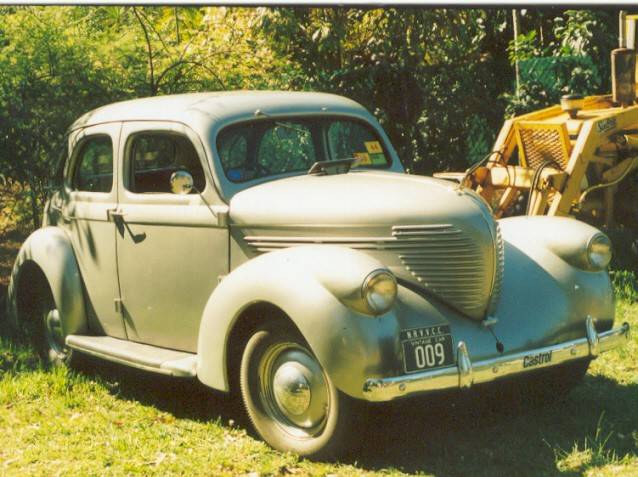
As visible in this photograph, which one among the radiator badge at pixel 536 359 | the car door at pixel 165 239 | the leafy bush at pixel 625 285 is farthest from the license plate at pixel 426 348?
the leafy bush at pixel 625 285

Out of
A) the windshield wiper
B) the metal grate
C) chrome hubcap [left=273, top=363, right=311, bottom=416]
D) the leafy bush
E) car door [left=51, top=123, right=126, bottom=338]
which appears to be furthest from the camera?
the metal grate

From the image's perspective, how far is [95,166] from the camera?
591 centimetres

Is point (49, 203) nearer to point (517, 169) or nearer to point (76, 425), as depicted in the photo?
point (76, 425)

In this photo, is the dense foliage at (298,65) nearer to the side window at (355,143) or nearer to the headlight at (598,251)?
the side window at (355,143)

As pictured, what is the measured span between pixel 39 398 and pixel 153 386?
2.19 ft

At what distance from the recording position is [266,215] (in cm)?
477

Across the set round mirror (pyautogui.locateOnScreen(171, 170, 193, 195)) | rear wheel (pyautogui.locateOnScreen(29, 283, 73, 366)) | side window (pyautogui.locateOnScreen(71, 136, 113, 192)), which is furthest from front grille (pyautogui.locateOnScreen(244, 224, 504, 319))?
rear wheel (pyautogui.locateOnScreen(29, 283, 73, 366))

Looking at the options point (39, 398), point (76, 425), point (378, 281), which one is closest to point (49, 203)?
point (39, 398)

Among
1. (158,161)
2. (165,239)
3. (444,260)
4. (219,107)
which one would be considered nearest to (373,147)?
(219,107)

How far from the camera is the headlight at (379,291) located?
4.04 m

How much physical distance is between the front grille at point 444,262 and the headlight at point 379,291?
361 millimetres

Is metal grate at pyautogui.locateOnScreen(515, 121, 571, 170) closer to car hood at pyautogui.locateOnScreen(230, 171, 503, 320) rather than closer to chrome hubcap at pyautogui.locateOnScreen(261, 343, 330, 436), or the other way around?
car hood at pyautogui.locateOnScreen(230, 171, 503, 320)

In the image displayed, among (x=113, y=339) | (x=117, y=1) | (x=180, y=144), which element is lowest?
(x=113, y=339)

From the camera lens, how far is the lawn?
429 cm
